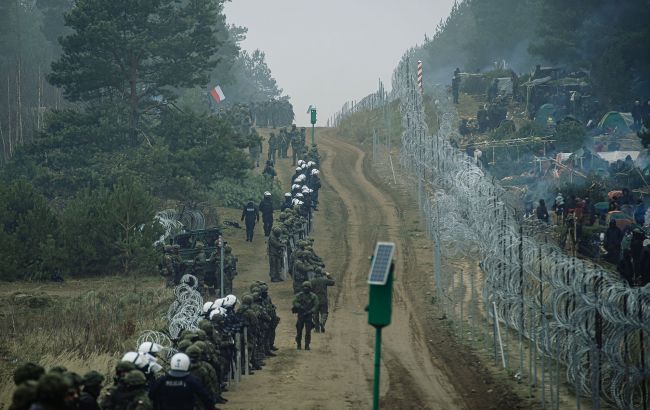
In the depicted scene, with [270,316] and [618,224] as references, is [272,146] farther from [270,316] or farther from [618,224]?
[270,316]

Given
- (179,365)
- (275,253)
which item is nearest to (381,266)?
(179,365)

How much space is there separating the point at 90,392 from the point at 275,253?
1837 cm

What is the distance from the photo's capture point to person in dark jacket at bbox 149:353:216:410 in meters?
13.1

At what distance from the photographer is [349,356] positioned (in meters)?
21.5

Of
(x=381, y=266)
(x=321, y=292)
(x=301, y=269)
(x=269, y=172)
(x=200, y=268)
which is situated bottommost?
(x=321, y=292)

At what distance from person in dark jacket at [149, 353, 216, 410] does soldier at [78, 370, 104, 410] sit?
1.22 metres

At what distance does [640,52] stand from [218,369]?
41281 millimetres

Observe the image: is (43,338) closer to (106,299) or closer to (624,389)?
(106,299)

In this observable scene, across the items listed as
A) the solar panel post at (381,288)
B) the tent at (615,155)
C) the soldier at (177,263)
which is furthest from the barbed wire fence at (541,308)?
the tent at (615,155)

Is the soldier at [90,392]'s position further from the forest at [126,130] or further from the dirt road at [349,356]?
the forest at [126,130]

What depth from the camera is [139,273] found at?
32688 millimetres

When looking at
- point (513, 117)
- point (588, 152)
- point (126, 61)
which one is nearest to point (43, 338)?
point (126, 61)

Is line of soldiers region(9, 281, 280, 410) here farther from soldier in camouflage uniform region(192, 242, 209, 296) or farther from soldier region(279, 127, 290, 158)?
soldier region(279, 127, 290, 158)

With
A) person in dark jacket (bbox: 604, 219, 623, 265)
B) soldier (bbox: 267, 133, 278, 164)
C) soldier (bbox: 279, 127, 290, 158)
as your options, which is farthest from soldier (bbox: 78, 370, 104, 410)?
soldier (bbox: 279, 127, 290, 158)
